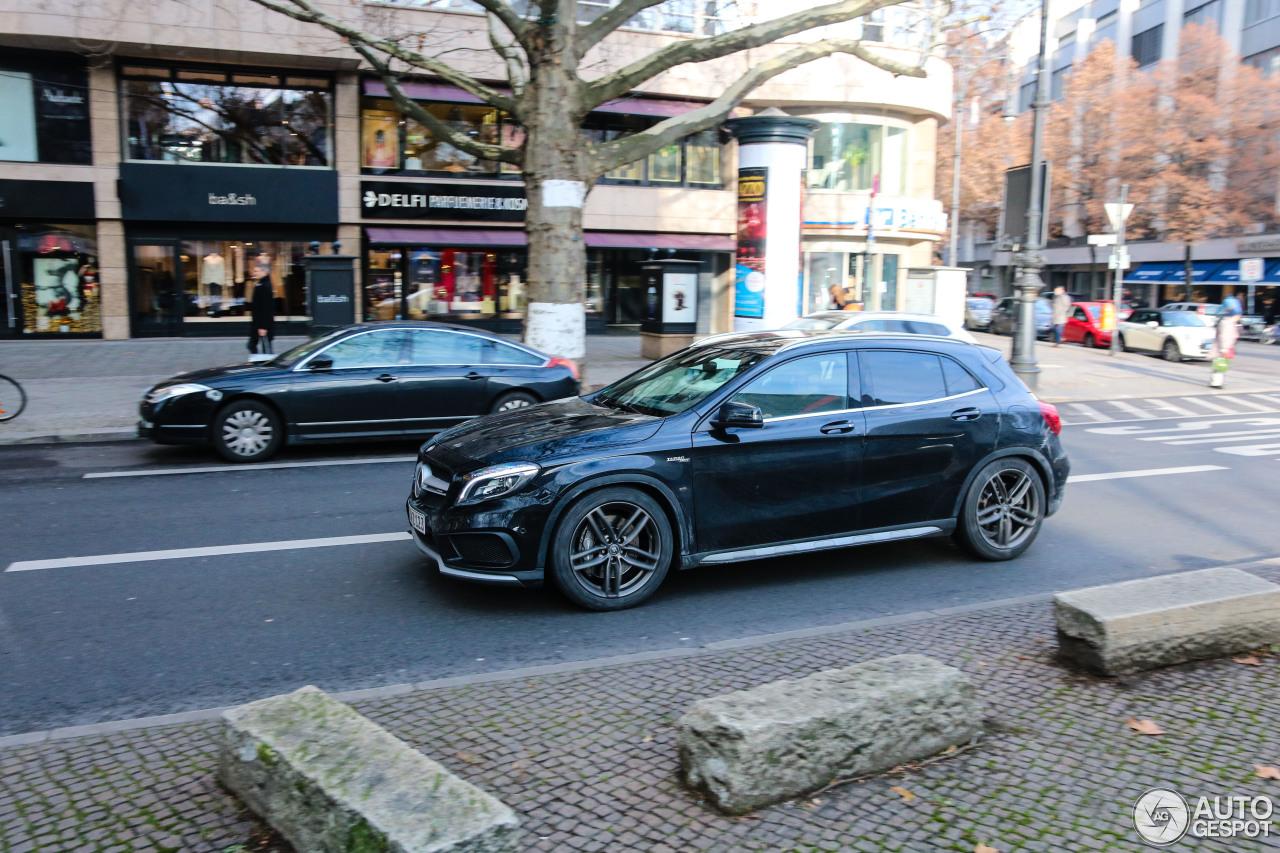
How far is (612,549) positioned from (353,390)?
5828mm

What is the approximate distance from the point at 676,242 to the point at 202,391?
19.9m

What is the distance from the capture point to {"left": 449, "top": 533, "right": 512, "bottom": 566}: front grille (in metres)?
5.41

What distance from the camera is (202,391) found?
1001cm

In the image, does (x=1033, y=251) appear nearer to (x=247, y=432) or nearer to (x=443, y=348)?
(x=443, y=348)

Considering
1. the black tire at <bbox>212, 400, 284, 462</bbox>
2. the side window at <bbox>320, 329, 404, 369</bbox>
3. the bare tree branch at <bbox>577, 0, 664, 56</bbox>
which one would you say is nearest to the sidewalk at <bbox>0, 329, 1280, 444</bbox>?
the black tire at <bbox>212, 400, 284, 462</bbox>

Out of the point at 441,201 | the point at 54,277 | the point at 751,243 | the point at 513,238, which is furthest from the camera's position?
the point at 513,238

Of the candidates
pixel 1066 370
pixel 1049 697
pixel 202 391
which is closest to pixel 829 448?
pixel 1049 697

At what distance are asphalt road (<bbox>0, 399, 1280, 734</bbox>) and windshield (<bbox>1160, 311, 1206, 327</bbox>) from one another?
2003 cm

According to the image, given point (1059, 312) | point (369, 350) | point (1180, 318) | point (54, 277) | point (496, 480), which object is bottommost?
point (496, 480)

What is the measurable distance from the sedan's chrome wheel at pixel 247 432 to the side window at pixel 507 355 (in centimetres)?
256

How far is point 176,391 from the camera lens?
997cm

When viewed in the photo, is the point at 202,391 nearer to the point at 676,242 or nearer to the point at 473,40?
the point at 473,40

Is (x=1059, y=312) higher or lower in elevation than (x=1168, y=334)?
higher

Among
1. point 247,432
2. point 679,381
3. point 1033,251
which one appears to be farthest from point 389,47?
point 1033,251
